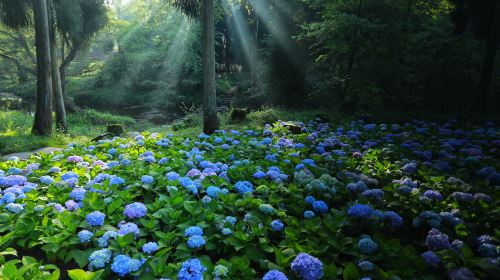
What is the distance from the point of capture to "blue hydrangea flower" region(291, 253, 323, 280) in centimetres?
203

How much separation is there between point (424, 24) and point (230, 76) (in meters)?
18.6

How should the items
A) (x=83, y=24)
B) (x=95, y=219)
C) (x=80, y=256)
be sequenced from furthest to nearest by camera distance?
1. (x=83, y=24)
2. (x=95, y=219)
3. (x=80, y=256)

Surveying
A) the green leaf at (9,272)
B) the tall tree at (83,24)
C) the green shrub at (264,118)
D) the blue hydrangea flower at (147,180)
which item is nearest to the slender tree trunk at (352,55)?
the green shrub at (264,118)

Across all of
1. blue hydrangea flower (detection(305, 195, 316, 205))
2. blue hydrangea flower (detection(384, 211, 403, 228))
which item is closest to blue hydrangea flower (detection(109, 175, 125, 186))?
blue hydrangea flower (detection(305, 195, 316, 205))

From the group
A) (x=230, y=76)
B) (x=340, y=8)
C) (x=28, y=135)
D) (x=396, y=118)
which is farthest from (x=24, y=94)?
(x=396, y=118)

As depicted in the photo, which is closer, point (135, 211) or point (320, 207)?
point (135, 211)

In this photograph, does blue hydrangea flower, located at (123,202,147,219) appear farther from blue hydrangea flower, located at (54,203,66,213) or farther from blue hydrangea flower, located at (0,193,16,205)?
blue hydrangea flower, located at (0,193,16,205)

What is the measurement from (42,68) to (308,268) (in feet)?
34.8

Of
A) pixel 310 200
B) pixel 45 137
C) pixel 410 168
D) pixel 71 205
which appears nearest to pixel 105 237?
pixel 71 205

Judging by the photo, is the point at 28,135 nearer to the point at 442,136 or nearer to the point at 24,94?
the point at 442,136

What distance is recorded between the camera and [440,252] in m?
2.27

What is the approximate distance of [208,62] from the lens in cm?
861

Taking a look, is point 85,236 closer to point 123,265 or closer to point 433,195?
point 123,265

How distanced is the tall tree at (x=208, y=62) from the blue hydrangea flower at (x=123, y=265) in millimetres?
6771
